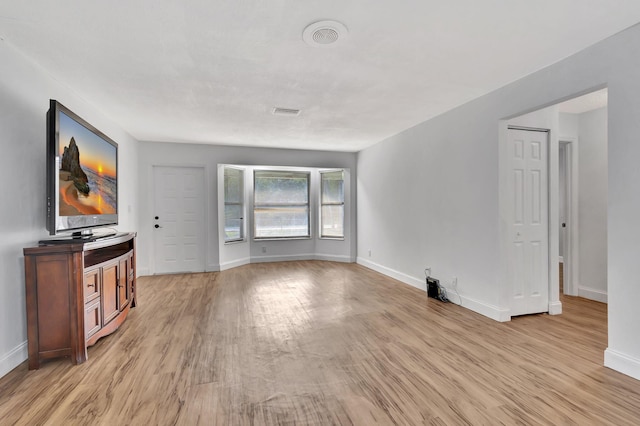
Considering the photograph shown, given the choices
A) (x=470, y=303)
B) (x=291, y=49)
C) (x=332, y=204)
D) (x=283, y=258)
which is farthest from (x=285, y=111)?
(x=283, y=258)

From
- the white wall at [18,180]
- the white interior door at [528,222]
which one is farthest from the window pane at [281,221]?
the white interior door at [528,222]

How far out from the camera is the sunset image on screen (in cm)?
253

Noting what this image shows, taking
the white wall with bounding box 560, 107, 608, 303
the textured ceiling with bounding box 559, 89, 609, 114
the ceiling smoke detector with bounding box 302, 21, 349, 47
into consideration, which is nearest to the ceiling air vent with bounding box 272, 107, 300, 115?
the ceiling smoke detector with bounding box 302, 21, 349, 47

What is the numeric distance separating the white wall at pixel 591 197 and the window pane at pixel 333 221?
4127 mm

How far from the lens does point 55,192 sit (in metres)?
2.36

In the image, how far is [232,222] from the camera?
255 inches

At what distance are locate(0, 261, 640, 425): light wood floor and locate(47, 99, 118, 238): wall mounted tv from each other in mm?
1124

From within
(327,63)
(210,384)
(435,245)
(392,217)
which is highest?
(327,63)

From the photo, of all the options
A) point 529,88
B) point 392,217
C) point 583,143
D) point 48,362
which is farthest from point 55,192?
point 583,143

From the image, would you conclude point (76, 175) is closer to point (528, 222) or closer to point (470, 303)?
point (470, 303)

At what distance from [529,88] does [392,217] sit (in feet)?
9.44

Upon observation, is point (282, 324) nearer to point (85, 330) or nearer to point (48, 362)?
point (85, 330)

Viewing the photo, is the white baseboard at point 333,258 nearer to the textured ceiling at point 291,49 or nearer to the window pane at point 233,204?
the window pane at point 233,204

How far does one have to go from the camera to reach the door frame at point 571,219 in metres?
4.34
